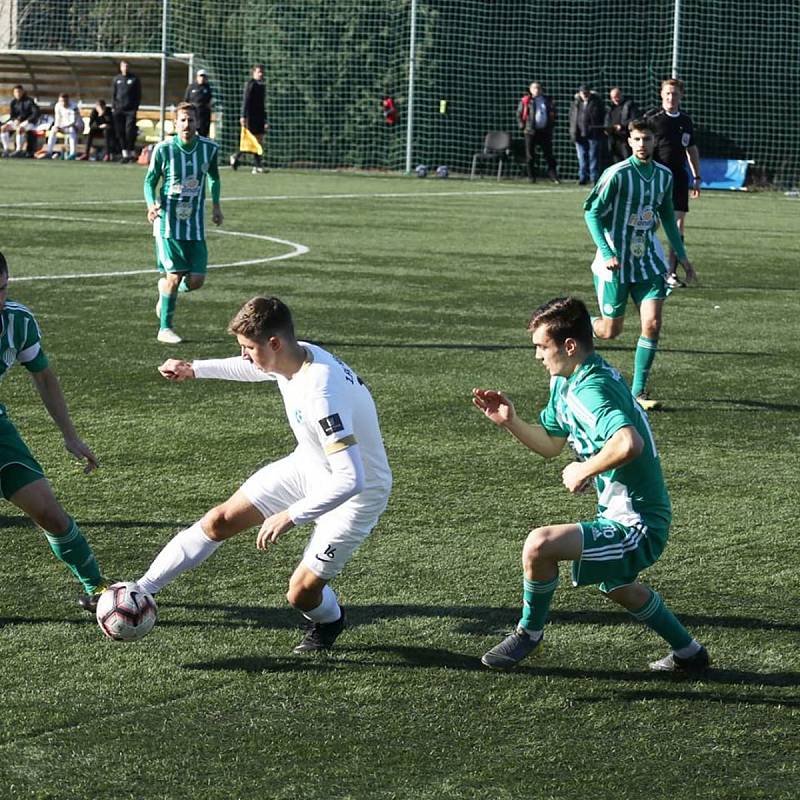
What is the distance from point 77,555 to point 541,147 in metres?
31.0

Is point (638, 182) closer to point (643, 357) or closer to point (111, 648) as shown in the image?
point (643, 357)

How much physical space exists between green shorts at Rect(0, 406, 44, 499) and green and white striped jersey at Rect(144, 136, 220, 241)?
282 inches

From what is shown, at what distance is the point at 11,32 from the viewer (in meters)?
44.9

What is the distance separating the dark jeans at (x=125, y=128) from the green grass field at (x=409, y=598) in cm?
2387

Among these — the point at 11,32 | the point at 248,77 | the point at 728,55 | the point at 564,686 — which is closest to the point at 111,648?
the point at 564,686

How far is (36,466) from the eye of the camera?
5770 mm

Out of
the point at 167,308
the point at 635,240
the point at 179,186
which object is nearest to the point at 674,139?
the point at 179,186

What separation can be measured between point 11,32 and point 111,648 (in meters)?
42.5

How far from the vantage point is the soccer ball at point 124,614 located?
5.44 metres

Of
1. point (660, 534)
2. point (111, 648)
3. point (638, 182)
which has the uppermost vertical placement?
point (638, 182)

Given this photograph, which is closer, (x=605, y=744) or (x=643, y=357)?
(x=605, y=744)

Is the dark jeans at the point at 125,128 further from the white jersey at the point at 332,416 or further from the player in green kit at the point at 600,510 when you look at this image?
the player in green kit at the point at 600,510

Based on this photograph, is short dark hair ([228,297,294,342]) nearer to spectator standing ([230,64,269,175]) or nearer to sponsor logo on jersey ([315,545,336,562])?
sponsor logo on jersey ([315,545,336,562])

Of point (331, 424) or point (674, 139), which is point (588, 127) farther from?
point (331, 424)
